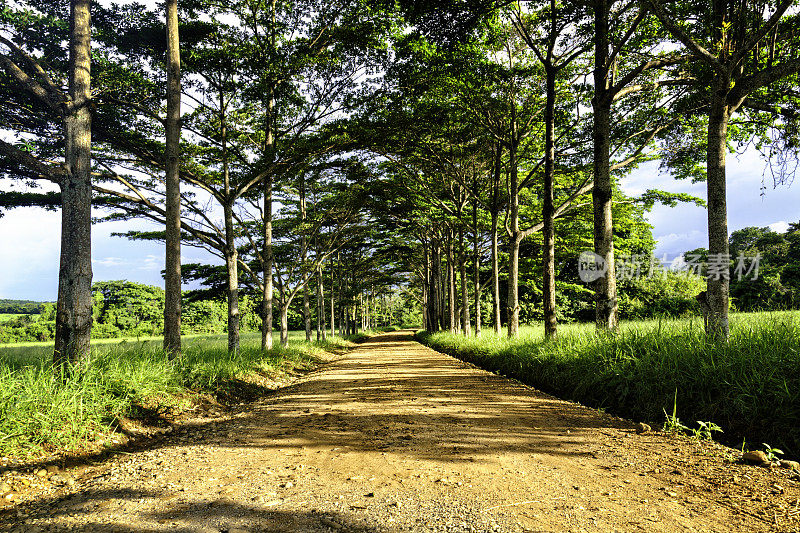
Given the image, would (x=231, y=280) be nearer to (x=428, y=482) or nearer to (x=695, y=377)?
(x=428, y=482)

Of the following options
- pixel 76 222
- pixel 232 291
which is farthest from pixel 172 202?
pixel 232 291

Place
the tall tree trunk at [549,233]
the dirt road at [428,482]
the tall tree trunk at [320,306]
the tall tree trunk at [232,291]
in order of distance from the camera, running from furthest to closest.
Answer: the tall tree trunk at [320,306] → the tall tree trunk at [232,291] → the tall tree trunk at [549,233] → the dirt road at [428,482]

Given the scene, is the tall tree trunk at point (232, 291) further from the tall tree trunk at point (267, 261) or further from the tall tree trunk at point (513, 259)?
the tall tree trunk at point (513, 259)

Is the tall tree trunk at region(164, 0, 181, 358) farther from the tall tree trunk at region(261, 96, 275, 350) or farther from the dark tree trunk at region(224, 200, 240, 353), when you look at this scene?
the tall tree trunk at region(261, 96, 275, 350)

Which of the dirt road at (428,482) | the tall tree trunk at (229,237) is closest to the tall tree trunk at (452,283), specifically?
the tall tree trunk at (229,237)

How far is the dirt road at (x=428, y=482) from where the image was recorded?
227 centimetres

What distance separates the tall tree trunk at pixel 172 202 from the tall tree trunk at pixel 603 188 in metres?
8.66

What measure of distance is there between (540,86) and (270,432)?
12818 millimetres

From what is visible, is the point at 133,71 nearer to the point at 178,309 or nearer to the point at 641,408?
the point at 178,309

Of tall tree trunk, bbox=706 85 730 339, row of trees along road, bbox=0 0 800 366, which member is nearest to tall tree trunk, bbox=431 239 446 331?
row of trees along road, bbox=0 0 800 366

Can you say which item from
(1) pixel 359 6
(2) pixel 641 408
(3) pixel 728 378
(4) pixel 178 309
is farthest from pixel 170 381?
(1) pixel 359 6

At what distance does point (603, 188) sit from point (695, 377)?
4609mm

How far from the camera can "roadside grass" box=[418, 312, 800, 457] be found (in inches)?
140

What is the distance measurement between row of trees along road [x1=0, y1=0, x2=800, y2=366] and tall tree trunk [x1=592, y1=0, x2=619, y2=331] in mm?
37
